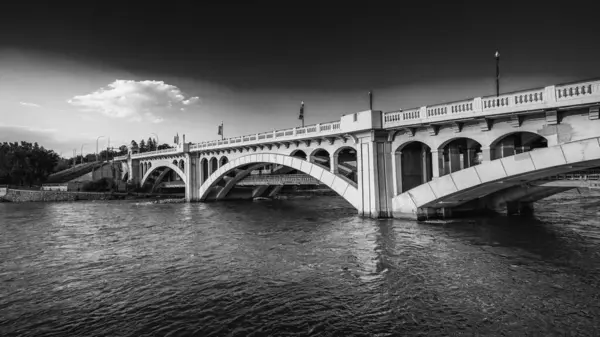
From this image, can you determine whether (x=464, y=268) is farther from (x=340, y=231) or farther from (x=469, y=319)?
(x=340, y=231)

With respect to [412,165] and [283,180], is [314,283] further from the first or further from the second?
[283,180]

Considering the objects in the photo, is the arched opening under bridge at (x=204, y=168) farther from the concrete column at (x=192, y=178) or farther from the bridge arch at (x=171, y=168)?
the bridge arch at (x=171, y=168)

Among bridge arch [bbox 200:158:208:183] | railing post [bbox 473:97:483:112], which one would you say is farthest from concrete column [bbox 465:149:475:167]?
bridge arch [bbox 200:158:208:183]

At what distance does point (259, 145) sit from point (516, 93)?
1128 inches

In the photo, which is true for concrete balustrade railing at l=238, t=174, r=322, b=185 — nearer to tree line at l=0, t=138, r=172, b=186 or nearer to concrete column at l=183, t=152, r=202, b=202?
concrete column at l=183, t=152, r=202, b=202

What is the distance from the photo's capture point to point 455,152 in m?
24.3

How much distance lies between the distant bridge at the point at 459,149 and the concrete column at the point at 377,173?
8cm

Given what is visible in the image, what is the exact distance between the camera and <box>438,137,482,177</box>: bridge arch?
77.3ft

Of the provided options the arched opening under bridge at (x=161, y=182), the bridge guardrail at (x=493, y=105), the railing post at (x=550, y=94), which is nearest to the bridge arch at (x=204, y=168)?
the arched opening under bridge at (x=161, y=182)

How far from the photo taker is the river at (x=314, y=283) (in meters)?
8.73

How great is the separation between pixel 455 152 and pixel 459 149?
1243 mm

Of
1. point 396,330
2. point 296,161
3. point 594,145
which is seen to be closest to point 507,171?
point 594,145

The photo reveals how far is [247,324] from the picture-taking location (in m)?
8.86

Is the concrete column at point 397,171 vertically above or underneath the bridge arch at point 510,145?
underneath
